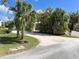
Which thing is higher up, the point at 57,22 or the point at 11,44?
the point at 57,22

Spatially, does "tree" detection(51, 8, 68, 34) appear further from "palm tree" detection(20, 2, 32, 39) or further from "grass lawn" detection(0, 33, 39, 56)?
"grass lawn" detection(0, 33, 39, 56)

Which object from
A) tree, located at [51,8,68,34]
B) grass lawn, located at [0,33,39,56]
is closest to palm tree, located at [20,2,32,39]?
grass lawn, located at [0,33,39,56]

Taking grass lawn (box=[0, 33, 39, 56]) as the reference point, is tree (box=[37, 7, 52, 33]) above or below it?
above

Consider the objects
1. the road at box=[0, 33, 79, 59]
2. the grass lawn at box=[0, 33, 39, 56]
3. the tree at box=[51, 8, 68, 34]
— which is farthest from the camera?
the tree at box=[51, 8, 68, 34]

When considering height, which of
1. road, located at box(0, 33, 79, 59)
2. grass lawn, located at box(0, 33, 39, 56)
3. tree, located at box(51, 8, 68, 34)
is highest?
tree, located at box(51, 8, 68, 34)

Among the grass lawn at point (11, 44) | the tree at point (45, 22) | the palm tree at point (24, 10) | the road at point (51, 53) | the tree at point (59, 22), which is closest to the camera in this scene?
the road at point (51, 53)

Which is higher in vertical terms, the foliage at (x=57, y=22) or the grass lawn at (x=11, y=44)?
the foliage at (x=57, y=22)

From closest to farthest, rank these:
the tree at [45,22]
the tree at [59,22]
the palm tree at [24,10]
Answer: the palm tree at [24,10] → the tree at [59,22] → the tree at [45,22]

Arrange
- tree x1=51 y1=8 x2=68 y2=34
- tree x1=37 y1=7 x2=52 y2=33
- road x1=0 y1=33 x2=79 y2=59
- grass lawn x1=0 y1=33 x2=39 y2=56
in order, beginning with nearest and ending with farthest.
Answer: road x1=0 y1=33 x2=79 y2=59
grass lawn x1=0 y1=33 x2=39 y2=56
tree x1=51 y1=8 x2=68 y2=34
tree x1=37 y1=7 x2=52 y2=33

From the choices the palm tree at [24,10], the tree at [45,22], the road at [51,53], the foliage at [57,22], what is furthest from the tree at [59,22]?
the road at [51,53]

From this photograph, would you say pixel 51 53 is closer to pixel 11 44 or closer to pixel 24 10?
pixel 11 44

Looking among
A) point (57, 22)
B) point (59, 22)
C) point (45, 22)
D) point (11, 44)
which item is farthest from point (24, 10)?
point (45, 22)

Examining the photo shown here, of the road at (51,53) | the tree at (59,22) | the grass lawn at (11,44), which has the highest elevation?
the tree at (59,22)

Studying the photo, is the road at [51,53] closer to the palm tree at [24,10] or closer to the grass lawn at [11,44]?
the grass lawn at [11,44]
